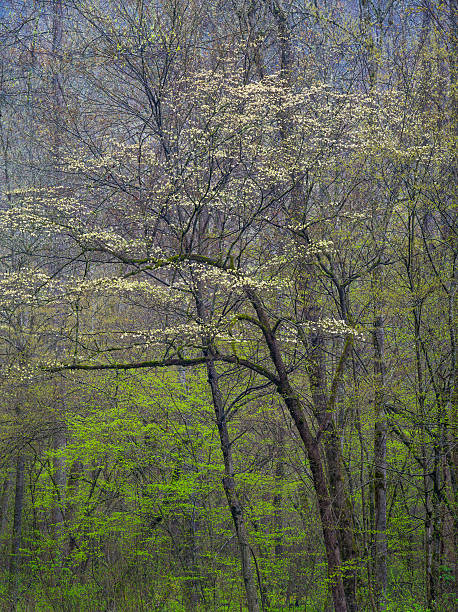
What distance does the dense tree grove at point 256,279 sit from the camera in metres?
7.75

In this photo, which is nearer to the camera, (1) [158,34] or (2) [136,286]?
(2) [136,286]

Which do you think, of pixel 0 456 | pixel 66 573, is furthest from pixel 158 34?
pixel 66 573

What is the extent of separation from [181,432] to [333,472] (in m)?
2.77

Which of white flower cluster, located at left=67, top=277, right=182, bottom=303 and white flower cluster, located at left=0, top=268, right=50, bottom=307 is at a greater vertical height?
white flower cluster, located at left=0, top=268, right=50, bottom=307

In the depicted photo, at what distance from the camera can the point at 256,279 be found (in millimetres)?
7605

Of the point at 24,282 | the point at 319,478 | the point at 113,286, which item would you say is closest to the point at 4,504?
the point at 24,282

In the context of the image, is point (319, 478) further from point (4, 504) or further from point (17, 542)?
point (4, 504)

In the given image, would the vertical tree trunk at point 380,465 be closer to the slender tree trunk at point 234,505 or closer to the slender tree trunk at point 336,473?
the slender tree trunk at point 336,473

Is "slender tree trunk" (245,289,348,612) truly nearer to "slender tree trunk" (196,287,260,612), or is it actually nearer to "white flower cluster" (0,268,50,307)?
"slender tree trunk" (196,287,260,612)

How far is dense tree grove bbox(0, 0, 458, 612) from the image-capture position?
7.75 m

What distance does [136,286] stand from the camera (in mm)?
7367

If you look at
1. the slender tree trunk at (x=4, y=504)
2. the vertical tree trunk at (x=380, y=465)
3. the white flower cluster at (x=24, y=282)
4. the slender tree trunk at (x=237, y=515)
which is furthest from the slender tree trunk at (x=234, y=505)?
the slender tree trunk at (x=4, y=504)

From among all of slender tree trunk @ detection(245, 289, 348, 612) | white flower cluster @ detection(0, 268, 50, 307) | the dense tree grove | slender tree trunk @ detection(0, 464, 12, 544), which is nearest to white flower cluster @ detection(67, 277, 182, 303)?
the dense tree grove

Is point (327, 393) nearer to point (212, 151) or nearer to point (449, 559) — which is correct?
point (449, 559)
